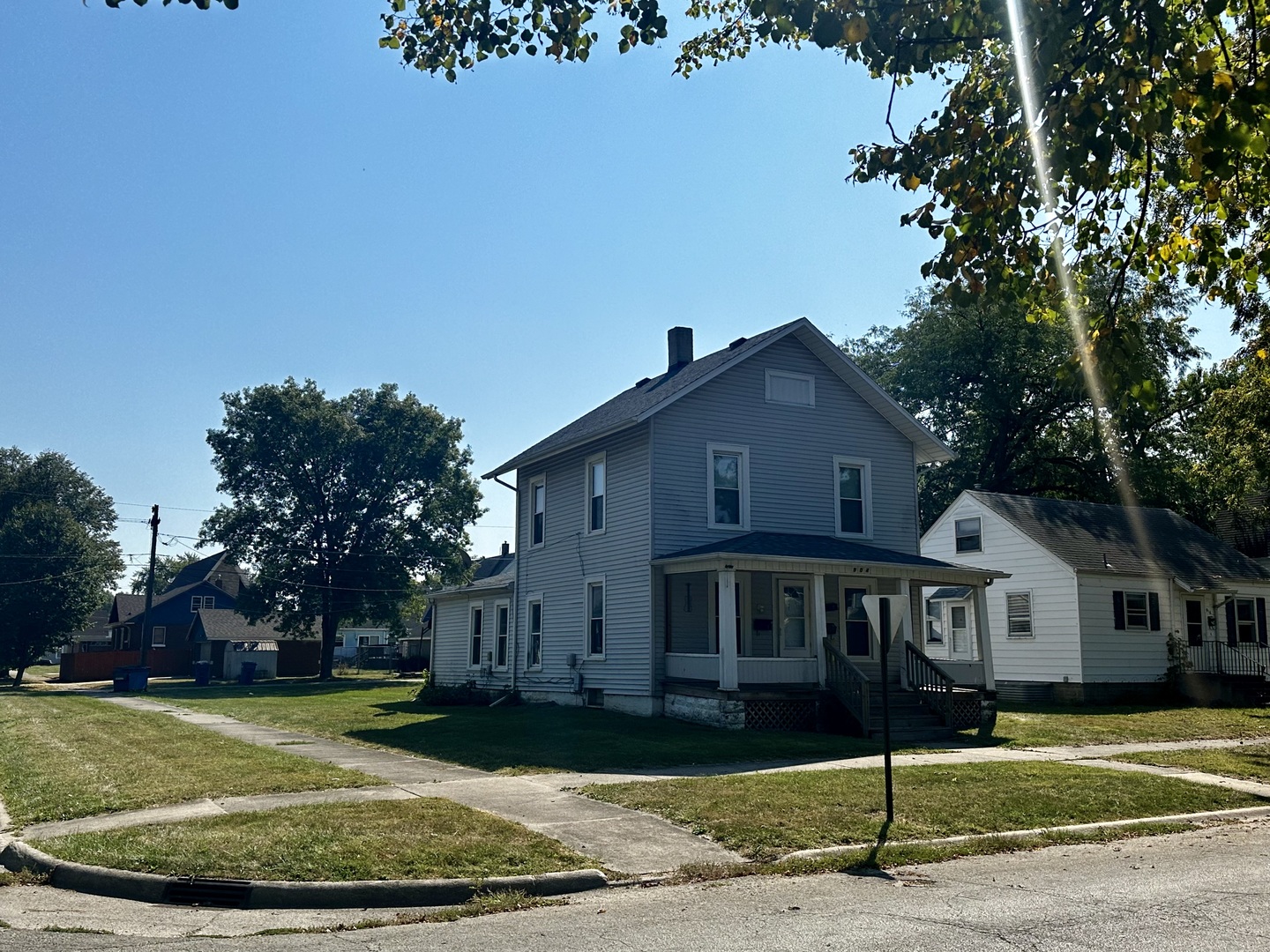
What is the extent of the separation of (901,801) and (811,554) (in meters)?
9.93

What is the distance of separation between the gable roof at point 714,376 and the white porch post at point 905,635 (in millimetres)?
4188

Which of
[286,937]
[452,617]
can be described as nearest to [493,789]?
[286,937]

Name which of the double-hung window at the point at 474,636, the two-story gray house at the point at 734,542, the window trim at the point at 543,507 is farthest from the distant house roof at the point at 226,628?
the two-story gray house at the point at 734,542

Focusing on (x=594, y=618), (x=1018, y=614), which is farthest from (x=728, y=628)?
(x=1018, y=614)

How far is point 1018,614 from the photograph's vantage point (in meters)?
32.5

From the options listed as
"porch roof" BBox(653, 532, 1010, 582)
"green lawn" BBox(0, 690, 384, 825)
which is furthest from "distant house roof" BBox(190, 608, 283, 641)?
"porch roof" BBox(653, 532, 1010, 582)

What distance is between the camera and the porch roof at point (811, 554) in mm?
20812

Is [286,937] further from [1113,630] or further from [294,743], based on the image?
[1113,630]

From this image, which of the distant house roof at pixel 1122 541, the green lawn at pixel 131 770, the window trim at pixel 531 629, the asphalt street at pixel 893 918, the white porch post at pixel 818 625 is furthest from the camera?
the distant house roof at pixel 1122 541

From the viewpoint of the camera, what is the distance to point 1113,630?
30.9 metres

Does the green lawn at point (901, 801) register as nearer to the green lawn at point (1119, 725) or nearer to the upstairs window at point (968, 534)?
the green lawn at point (1119, 725)

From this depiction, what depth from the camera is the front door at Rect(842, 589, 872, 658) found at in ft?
80.1

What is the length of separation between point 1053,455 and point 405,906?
42348 millimetres

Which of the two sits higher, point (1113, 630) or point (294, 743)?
point (1113, 630)
